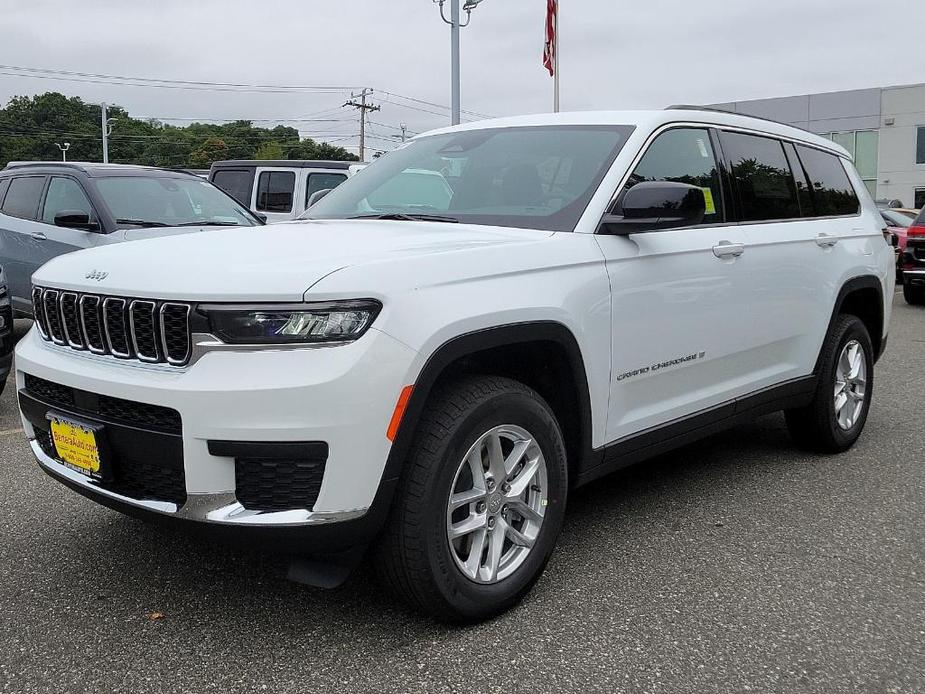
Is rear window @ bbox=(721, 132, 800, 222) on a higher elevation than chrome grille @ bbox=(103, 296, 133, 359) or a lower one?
higher

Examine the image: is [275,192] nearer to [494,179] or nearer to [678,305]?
[494,179]

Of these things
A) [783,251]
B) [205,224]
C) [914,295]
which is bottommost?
[914,295]

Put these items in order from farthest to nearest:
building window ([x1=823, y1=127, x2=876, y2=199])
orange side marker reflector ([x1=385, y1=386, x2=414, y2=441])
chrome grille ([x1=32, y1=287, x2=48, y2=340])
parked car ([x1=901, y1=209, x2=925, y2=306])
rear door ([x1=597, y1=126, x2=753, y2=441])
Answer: building window ([x1=823, y1=127, x2=876, y2=199])
parked car ([x1=901, y1=209, x2=925, y2=306])
rear door ([x1=597, y1=126, x2=753, y2=441])
chrome grille ([x1=32, y1=287, x2=48, y2=340])
orange side marker reflector ([x1=385, y1=386, x2=414, y2=441])

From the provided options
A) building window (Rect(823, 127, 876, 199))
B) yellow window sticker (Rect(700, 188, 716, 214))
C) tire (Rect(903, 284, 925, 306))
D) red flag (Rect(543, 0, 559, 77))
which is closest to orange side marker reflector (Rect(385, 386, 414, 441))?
yellow window sticker (Rect(700, 188, 716, 214))

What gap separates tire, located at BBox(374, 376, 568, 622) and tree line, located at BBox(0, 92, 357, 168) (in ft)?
248

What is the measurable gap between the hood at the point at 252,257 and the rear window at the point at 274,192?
9036 mm

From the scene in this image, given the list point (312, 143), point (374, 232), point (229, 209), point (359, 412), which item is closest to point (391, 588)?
point (359, 412)

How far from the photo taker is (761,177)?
443 centimetres

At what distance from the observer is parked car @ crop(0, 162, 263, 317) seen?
312 inches

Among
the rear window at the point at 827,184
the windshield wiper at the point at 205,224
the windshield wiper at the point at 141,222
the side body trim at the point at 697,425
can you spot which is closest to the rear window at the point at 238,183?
the windshield wiper at the point at 205,224

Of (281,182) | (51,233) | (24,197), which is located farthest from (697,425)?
(281,182)

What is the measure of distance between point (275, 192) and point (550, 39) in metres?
12.2

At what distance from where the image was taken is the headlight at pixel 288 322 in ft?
8.25

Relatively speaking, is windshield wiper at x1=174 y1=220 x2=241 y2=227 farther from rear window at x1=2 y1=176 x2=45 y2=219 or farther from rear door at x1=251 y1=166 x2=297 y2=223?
rear door at x1=251 y1=166 x2=297 y2=223
